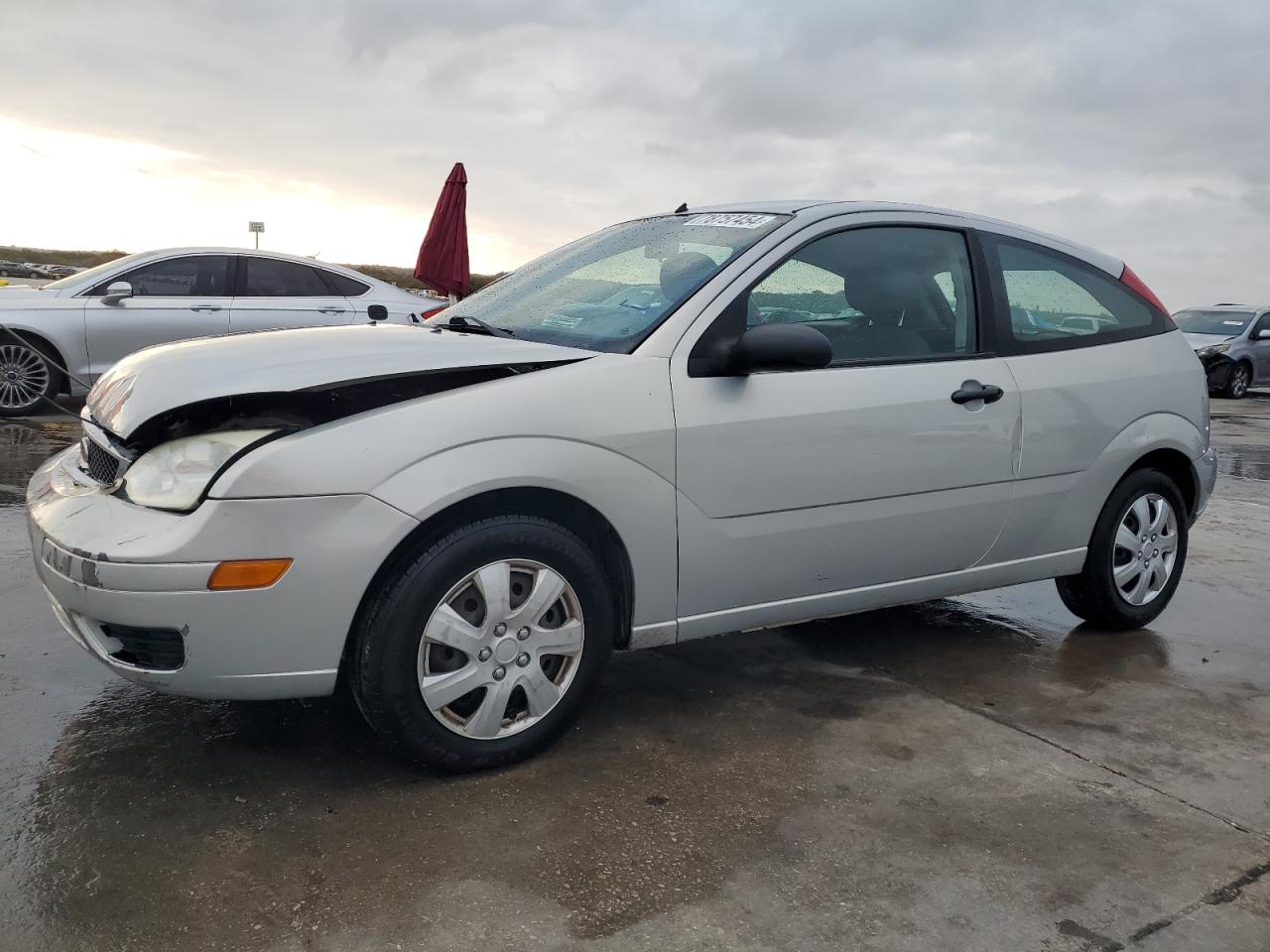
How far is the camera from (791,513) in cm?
347

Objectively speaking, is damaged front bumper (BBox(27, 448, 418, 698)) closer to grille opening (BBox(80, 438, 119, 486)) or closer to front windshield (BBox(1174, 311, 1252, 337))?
grille opening (BBox(80, 438, 119, 486))

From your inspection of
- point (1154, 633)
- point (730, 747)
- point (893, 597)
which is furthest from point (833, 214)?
point (1154, 633)

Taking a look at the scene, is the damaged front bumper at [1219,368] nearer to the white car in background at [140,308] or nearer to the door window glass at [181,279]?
the white car in background at [140,308]

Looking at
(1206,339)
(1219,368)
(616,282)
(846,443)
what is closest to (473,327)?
(616,282)

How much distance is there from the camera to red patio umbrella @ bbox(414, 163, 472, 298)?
12844 millimetres

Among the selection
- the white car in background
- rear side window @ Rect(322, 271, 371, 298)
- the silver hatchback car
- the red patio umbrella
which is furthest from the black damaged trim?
the red patio umbrella

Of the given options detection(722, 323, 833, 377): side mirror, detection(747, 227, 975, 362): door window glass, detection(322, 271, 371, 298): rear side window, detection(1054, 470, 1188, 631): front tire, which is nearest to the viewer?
detection(722, 323, 833, 377): side mirror

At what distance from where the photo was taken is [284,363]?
2957 mm

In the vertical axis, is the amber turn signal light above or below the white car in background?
below

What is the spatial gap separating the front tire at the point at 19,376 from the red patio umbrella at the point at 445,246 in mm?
4223

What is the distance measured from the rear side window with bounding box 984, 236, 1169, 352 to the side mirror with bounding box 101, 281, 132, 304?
24.9 feet

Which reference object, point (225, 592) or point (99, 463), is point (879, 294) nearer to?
point (225, 592)

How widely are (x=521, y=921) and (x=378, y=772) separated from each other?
0.84m

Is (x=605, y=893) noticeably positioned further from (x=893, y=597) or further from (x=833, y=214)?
(x=833, y=214)
